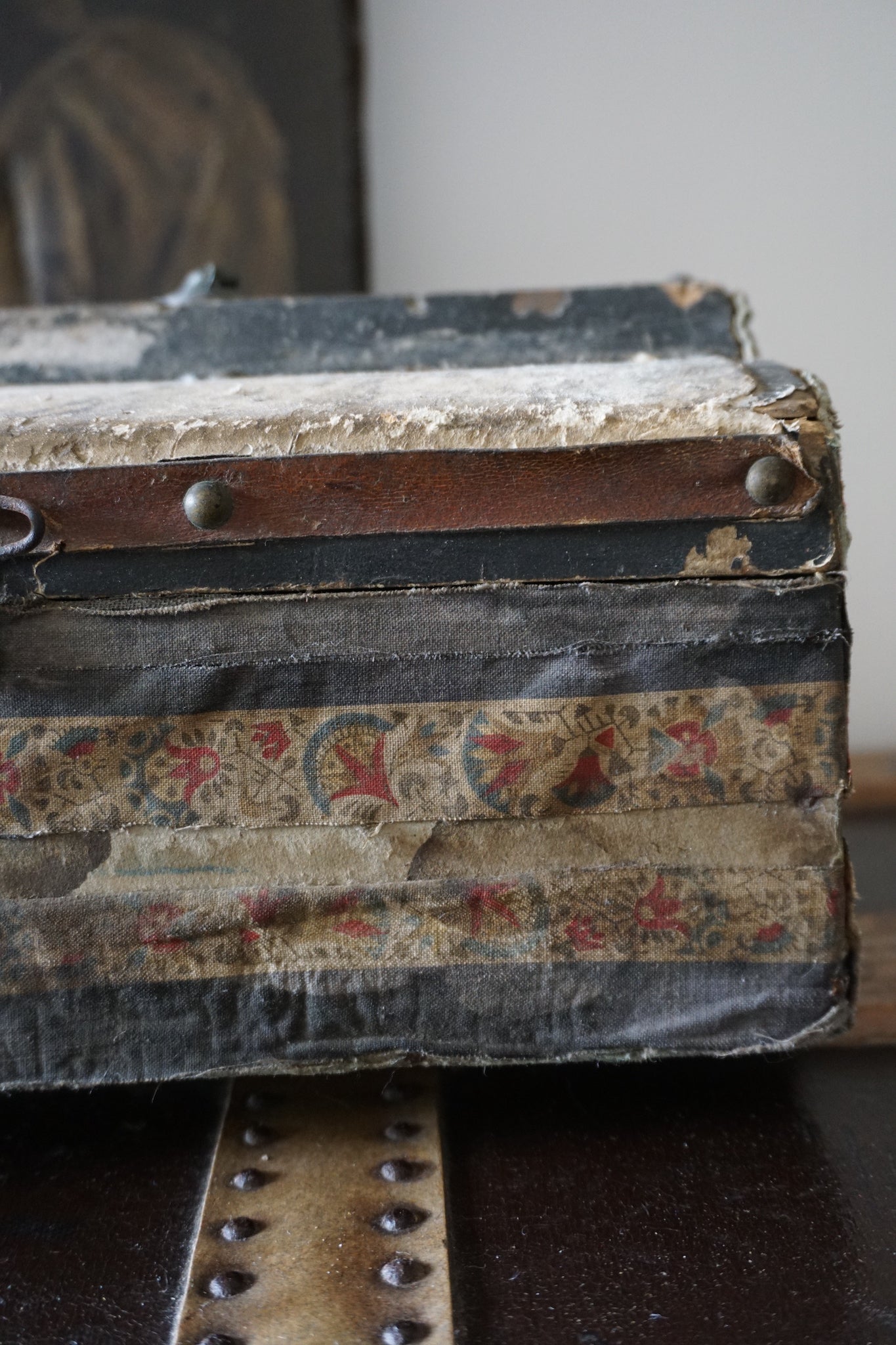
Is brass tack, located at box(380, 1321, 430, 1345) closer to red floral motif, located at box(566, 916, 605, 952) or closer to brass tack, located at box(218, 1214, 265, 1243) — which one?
brass tack, located at box(218, 1214, 265, 1243)

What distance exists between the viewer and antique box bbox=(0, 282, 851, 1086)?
0.70 metres

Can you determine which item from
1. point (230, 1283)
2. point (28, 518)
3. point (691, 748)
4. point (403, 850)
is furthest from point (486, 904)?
point (28, 518)

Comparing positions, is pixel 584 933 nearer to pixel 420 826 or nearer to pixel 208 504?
pixel 420 826

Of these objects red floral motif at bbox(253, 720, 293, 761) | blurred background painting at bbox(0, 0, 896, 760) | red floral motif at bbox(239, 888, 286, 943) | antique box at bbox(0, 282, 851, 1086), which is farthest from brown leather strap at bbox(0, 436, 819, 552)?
blurred background painting at bbox(0, 0, 896, 760)

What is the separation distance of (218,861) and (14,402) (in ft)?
1.28

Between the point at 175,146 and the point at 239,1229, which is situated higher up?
the point at 175,146

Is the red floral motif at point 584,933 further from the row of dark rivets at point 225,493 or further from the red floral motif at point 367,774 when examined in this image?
the row of dark rivets at point 225,493

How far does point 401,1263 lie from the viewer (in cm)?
64

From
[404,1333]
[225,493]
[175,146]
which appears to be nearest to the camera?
[404,1333]

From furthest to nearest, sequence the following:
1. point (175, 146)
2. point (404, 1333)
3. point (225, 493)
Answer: point (175, 146) < point (225, 493) < point (404, 1333)

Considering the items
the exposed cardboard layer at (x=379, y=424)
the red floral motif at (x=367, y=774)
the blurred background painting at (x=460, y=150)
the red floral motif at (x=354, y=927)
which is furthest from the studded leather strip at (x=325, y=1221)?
the blurred background painting at (x=460, y=150)

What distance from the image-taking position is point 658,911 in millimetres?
740

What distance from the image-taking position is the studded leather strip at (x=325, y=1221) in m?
0.60

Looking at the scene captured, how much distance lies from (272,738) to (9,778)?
186 mm
